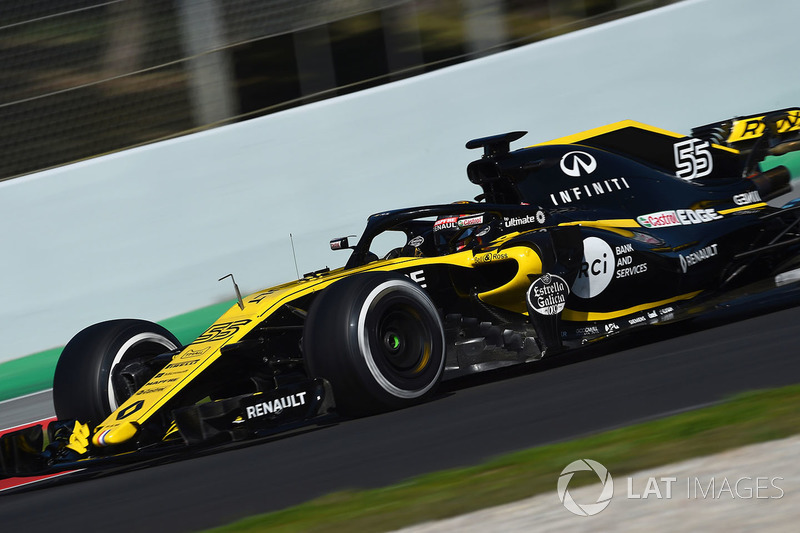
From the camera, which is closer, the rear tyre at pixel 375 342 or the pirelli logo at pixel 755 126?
the rear tyre at pixel 375 342

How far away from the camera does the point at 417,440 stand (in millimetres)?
4633

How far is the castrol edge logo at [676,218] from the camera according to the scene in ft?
21.5

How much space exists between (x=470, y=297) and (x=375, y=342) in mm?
1019

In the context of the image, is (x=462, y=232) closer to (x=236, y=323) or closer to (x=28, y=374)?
(x=236, y=323)

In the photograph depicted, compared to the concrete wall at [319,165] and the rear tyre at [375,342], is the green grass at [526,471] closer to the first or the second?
the rear tyre at [375,342]

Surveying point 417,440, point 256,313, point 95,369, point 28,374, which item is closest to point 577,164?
point 256,313

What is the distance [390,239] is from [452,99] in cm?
147

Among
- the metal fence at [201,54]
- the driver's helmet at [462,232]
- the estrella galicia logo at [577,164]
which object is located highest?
the metal fence at [201,54]

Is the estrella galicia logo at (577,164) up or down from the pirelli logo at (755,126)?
down

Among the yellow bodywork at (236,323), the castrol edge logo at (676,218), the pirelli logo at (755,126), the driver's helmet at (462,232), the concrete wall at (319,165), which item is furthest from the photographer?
the concrete wall at (319,165)

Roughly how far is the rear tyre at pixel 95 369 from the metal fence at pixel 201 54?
3.40 meters

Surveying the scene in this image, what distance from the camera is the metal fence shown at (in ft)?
28.5

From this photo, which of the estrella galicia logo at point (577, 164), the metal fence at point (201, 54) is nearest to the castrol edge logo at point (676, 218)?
the estrella galicia logo at point (577, 164)

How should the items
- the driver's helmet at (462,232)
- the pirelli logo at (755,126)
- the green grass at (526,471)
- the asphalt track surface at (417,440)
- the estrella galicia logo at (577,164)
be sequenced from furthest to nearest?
1. the pirelli logo at (755,126)
2. the estrella galicia logo at (577,164)
3. the driver's helmet at (462,232)
4. the asphalt track surface at (417,440)
5. the green grass at (526,471)
